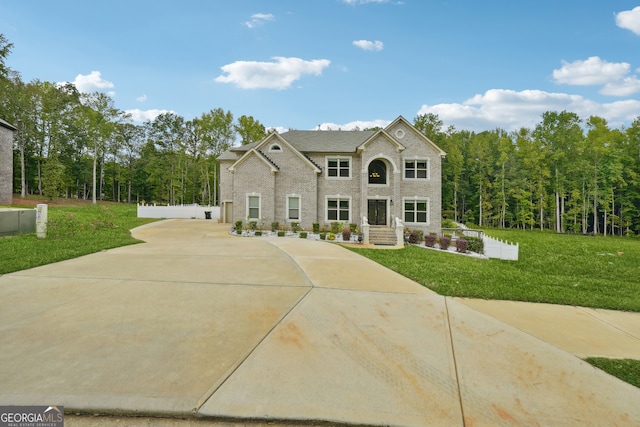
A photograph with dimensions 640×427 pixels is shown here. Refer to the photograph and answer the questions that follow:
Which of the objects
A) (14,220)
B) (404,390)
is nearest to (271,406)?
(404,390)

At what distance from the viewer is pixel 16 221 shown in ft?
46.3

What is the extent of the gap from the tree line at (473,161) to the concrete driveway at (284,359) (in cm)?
4191

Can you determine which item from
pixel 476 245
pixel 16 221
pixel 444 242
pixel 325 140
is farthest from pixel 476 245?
pixel 16 221

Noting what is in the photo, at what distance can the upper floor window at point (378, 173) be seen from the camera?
2155 cm

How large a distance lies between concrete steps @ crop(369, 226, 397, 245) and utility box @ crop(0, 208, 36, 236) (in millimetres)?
17563

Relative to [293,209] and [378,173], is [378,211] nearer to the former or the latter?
[378,173]

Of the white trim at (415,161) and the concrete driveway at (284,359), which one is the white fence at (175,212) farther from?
the concrete driveway at (284,359)

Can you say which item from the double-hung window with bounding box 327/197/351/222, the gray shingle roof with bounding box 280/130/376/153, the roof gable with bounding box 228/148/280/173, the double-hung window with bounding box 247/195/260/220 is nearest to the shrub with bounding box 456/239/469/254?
the double-hung window with bounding box 327/197/351/222

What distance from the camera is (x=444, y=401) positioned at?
3.15 m

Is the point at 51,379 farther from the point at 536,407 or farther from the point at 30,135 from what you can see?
the point at 30,135

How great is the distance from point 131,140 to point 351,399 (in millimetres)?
72709

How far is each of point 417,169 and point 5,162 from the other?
106 ft

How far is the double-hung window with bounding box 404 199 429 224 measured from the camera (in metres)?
20.9

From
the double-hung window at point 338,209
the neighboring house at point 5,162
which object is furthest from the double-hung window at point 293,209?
the neighboring house at point 5,162
